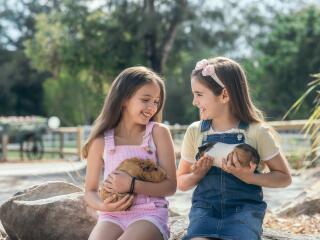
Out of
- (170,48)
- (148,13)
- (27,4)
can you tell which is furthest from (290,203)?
(27,4)

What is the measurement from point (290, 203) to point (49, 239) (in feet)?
7.56

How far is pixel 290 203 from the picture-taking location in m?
5.25

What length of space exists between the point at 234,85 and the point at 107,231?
2.72ft

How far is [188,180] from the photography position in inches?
104

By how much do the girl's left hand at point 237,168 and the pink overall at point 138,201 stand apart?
0.43 metres

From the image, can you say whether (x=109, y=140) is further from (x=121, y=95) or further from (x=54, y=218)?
(x=54, y=218)

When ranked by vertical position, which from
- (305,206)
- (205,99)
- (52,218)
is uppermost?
(205,99)

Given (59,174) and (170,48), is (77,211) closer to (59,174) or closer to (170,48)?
(59,174)

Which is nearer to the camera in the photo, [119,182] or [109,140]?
[119,182]

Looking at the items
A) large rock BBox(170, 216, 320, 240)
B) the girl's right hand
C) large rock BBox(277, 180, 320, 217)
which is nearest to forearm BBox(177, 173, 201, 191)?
the girl's right hand

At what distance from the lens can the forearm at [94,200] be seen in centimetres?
281

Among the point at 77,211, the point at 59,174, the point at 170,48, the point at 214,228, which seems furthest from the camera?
the point at 170,48

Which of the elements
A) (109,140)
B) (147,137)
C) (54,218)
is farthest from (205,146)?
(54,218)

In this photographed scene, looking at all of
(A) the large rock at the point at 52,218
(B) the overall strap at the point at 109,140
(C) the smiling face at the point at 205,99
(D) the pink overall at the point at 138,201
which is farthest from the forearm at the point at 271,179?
(A) the large rock at the point at 52,218
